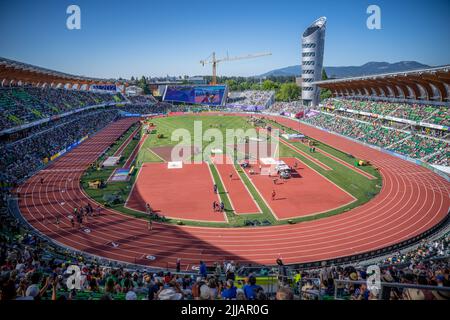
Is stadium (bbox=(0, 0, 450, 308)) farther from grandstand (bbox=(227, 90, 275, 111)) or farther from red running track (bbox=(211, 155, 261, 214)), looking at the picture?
grandstand (bbox=(227, 90, 275, 111))

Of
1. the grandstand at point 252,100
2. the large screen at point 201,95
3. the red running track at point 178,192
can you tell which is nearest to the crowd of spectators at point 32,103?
the red running track at point 178,192

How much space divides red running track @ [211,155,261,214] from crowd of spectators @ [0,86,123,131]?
25780 mm

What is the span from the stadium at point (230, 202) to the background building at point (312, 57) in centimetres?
3204

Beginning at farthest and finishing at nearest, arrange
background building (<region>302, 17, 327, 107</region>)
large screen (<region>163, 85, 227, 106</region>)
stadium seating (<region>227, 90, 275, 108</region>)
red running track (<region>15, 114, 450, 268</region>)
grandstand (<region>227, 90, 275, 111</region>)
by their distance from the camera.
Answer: large screen (<region>163, 85, 227, 106</region>), stadium seating (<region>227, 90, 275, 108</region>), grandstand (<region>227, 90, 275, 111</region>), background building (<region>302, 17, 327, 107</region>), red running track (<region>15, 114, 450, 268</region>)

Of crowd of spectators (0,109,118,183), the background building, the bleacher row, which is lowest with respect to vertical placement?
crowd of spectators (0,109,118,183)

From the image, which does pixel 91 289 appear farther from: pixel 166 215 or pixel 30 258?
pixel 166 215

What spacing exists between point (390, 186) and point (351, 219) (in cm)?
1006

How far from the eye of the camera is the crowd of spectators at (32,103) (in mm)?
40531

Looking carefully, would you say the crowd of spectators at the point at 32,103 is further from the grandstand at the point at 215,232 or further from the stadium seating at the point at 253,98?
the stadium seating at the point at 253,98

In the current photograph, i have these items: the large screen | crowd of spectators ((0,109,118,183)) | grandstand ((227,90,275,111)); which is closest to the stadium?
crowd of spectators ((0,109,118,183))

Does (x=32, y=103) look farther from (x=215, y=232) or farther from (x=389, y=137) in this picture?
(x=389, y=137)

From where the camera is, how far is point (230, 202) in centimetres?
2727

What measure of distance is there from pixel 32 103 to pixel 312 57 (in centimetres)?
8014

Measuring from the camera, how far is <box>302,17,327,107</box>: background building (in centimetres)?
9869
